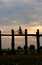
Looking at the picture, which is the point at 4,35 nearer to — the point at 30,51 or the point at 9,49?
the point at 9,49

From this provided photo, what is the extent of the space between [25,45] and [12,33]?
125 cm

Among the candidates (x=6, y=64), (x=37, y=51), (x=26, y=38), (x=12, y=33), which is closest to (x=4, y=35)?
(x=12, y=33)

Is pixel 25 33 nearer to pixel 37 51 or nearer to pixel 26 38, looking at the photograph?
pixel 26 38

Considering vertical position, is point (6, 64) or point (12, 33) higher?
point (12, 33)

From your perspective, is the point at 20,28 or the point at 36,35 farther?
the point at 20,28

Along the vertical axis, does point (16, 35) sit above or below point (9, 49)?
above

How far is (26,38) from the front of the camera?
15.2 m

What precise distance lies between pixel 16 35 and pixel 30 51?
148cm

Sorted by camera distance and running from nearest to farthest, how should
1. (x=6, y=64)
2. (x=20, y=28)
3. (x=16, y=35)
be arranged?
(x=6, y=64) < (x=16, y=35) < (x=20, y=28)

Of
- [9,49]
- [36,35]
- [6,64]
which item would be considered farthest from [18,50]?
[6,64]

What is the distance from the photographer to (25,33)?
1523 cm

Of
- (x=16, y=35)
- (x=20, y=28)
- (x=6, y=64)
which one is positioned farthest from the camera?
(x=20, y=28)

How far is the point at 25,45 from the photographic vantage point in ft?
49.9

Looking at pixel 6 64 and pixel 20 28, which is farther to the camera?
pixel 20 28
